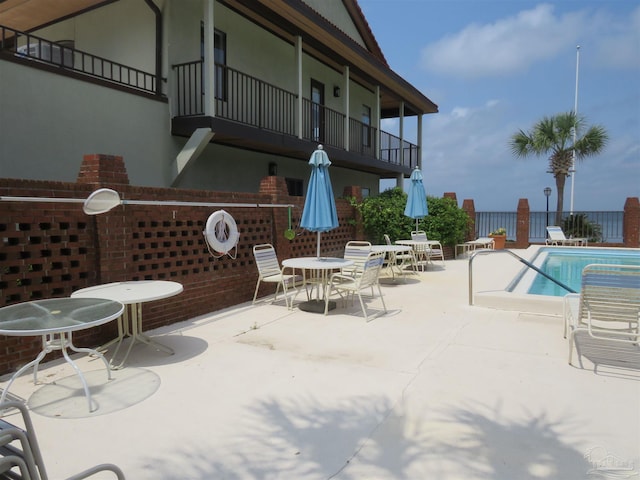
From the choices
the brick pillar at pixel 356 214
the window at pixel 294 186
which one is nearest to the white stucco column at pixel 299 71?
the brick pillar at pixel 356 214

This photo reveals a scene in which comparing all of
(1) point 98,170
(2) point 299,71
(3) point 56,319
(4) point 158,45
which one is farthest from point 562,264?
(3) point 56,319

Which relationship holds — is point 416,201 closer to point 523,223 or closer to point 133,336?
point 133,336

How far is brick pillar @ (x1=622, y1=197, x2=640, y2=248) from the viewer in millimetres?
17094

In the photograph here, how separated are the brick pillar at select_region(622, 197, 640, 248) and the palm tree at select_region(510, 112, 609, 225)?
2.39 m

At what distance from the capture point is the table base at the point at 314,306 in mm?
6490

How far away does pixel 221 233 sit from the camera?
6.44 metres

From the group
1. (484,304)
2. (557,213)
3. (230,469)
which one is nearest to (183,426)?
(230,469)

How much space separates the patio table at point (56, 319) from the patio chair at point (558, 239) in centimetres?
1720

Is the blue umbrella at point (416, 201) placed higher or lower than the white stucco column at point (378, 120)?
lower

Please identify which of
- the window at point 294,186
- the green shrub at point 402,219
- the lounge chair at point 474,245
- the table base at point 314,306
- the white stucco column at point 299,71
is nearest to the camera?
the table base at point 314,306

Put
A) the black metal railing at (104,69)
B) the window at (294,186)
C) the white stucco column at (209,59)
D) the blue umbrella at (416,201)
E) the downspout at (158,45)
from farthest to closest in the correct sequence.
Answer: the window at (294,186), the blue umbrella at (416,201), the downspout at (158,45), the white stucco column at (209,59), the black metal railing at (104,69)

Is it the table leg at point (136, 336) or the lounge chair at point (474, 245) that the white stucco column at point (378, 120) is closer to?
the lounge chair at point (474, 245)

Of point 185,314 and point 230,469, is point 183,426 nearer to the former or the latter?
point 230,469

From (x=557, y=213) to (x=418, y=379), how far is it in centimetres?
1789
